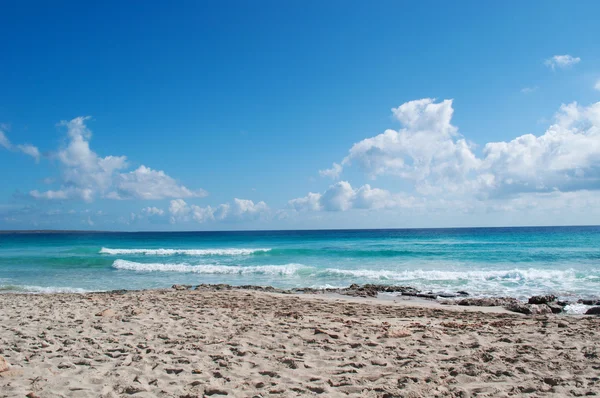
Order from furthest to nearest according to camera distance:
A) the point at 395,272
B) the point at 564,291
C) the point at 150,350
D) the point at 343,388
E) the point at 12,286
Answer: the point at 395,272
the point at 12,286
the point at 564,291
the point at 150,350
the point at 343,388

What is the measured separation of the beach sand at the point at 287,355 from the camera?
4.46m

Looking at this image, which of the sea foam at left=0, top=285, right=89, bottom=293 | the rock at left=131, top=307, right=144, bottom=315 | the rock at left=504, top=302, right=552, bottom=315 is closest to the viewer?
the rock at left=131, top=307, right=144, bottom=315

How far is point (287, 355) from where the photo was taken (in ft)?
18.5

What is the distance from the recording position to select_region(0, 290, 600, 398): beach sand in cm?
446

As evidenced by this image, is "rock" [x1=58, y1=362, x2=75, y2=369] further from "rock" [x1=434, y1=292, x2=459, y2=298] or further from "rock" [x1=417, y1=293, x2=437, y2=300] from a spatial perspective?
"rock" [x1=434, y1=292, x2=459, y2=298]

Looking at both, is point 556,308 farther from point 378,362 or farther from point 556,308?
point 378,362

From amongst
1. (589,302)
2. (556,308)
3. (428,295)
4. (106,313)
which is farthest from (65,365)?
(589,302)

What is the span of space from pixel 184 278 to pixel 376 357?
1702cm

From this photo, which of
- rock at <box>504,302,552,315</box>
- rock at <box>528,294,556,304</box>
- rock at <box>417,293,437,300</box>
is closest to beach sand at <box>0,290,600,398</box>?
rock at <box>504,302,552,315</box>

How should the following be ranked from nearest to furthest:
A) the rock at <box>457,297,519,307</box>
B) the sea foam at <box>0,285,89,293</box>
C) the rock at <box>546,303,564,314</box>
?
the rock at <box>546,303,564,314</box>, the rock at <box>457,297,519,307</box>, the sea foam at <box>0,285,89,293</box>

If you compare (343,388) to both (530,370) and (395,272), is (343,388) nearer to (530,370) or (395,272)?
(530,370)

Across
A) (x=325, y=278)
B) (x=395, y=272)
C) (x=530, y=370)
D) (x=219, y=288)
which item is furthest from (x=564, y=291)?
(x=219, y=288)

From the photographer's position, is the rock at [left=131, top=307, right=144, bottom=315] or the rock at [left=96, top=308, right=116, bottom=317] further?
the rock at [left=131, top=307, right=144, bottom=315]

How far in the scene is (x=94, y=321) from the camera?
7941 millimetres
